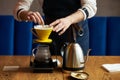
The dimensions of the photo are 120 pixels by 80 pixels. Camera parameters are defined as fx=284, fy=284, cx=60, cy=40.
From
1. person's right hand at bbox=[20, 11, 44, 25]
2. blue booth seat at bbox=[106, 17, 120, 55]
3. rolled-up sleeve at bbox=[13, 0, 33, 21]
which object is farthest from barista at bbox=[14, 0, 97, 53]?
blue booth seat at bbox=[106, 17, 120, 55]

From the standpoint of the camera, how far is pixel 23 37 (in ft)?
8.23

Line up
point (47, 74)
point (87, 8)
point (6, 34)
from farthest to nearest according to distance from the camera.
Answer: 1. point (6, 34)
2. point (87, 8)
3. point (47, 74)

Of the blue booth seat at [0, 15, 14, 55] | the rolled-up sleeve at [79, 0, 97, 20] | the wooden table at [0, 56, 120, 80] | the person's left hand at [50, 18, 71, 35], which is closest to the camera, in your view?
the wooden table at [0, 56, 120, 80]

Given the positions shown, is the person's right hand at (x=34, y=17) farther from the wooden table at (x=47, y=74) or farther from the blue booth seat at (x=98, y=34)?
the blue booth seat at (x=98, y=34)

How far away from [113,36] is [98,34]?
15cm

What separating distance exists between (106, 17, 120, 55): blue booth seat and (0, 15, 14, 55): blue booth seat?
871 mm

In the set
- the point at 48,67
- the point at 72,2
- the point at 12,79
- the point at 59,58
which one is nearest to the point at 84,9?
the point at 72,2

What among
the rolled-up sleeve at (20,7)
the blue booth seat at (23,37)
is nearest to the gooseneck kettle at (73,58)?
the rolled-up sleeve at (20,7)

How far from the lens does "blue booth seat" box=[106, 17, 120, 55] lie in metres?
2.54

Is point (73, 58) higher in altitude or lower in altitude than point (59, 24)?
lower

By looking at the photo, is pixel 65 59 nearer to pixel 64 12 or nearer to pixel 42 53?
pixel 42 53

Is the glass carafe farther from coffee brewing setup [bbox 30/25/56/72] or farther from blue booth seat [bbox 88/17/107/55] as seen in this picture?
Result: blue booth seat [bbox 88/17/107/55]

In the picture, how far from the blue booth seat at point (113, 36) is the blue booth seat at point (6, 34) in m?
0.87

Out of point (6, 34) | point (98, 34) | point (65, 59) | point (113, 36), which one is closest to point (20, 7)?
point (65, 59)
